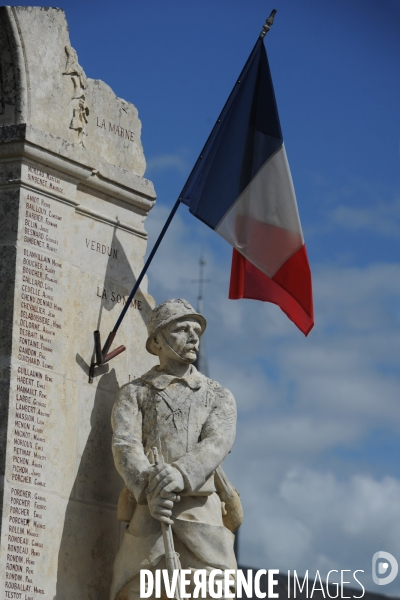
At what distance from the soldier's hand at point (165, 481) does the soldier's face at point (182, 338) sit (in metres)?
1.23

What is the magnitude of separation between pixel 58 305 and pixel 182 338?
3.78 ft

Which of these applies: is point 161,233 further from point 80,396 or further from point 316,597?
point 316,597

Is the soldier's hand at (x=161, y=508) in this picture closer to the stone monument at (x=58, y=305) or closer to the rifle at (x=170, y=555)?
the rifle at (x=170, y=555)

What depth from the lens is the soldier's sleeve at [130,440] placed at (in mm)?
12219

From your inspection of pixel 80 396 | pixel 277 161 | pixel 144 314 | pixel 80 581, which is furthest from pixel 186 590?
pixel 277 161

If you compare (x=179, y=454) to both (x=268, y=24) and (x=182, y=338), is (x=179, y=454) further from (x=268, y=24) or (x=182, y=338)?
(x=268, y=24)

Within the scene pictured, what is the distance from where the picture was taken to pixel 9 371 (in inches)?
489

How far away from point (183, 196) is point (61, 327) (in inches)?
70.8

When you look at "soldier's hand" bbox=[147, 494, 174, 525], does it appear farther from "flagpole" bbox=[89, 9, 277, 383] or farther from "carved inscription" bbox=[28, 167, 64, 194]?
"carved inscription" bbox=[28, 167, 64, 194]

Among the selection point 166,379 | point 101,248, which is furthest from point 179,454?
point 101,248

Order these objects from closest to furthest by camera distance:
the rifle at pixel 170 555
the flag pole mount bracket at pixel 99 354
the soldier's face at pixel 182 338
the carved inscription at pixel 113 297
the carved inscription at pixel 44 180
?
the rifle at pixel 170 555 < the soldier's face at pixel 182 338 < the carved inscription at pixel 44 180 < the flag pole mount bracket at pixel 99 354 < the carved inscription at pixel 113 297

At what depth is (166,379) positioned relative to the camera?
507 inches

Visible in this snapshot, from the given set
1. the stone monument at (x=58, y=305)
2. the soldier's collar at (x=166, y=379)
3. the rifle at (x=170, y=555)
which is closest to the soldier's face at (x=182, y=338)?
the soldier's collar at (x=166, y=379)

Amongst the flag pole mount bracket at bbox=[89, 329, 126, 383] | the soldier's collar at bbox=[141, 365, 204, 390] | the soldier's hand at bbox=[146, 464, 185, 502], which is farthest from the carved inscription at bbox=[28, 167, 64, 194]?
the soldier's hand at bbox=[146, 464, 185, 502]
